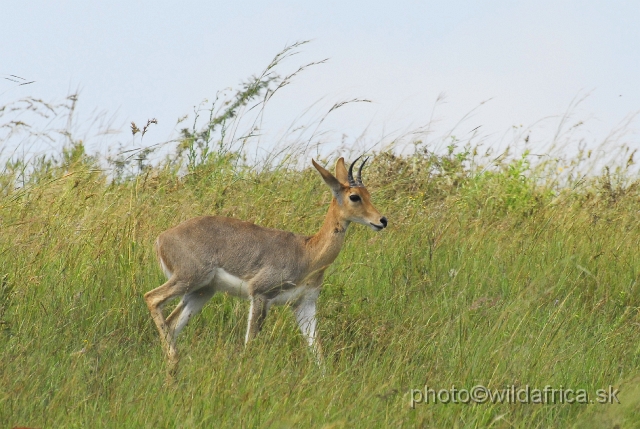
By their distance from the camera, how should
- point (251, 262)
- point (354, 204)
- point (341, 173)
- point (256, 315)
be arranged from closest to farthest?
point (256, 315) → point (251, 262) → point (354, 204) → point (341, 173)

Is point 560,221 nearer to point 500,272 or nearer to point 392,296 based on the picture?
point 500,272

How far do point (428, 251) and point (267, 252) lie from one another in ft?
5.88

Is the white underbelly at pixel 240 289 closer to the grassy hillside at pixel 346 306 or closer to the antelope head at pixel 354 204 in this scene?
the grassy hillside at pixel 346 306

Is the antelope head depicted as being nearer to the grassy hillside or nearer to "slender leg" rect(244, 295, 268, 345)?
the grassy hillside

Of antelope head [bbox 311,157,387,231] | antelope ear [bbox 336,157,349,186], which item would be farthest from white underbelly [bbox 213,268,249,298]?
antelope ear [bbox 336,157,349,186]

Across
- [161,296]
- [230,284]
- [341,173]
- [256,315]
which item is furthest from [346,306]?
[161,296]

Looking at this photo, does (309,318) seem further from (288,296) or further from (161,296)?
(161,296)

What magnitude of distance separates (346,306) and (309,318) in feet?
1.41

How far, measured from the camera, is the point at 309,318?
21.9ft

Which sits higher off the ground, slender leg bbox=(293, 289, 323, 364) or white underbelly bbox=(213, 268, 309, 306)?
white underbelly bbox=(213, 268, 309, 306)

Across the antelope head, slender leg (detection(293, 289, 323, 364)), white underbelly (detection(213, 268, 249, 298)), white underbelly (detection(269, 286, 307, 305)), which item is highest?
the antelope head

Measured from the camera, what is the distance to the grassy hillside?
508 cm

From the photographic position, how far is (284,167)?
1027 centimetres

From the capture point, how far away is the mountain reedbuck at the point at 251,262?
22.1 ft
